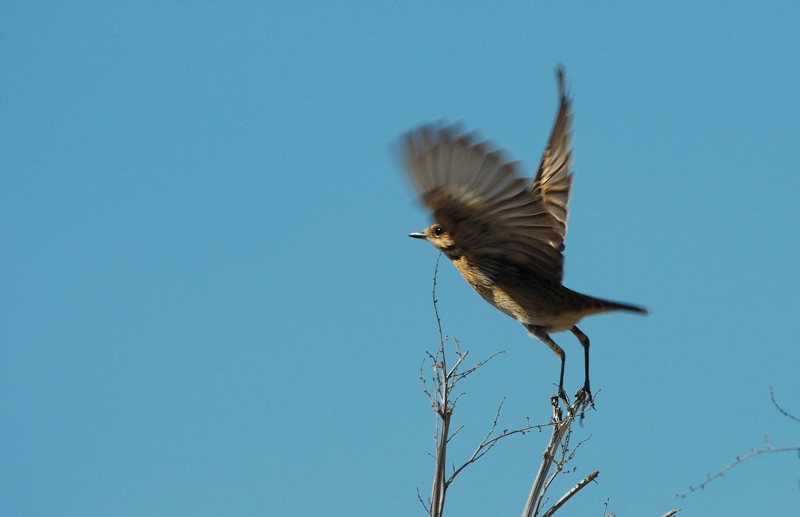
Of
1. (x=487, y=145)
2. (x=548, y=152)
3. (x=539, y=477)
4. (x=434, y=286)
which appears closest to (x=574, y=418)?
(x=539, y=477)

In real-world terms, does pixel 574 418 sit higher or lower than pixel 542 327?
lower

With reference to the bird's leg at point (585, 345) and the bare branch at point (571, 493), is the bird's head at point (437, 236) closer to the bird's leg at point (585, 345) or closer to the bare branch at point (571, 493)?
the bird's leg at point (585, 345)

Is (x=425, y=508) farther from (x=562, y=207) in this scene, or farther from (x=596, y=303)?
(x=562, y=207)

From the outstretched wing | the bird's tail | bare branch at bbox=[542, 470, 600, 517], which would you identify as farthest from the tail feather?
bare branch at bbox=[542, 470, 600, 517]

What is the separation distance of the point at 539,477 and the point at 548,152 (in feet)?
10.1

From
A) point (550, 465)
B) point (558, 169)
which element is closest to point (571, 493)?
point (550, 465)

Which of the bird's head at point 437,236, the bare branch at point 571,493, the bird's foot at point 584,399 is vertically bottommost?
the bare branch at point 571,493

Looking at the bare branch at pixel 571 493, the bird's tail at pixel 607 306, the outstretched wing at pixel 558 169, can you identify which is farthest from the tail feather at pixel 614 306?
the bare branch at pixel 571 493

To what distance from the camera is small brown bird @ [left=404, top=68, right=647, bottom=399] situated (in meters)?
6.40

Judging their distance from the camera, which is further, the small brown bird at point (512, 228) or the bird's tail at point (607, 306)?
the bird's tail at point (607, 306)

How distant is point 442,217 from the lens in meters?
6.92

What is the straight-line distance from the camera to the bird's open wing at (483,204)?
618 centimetres

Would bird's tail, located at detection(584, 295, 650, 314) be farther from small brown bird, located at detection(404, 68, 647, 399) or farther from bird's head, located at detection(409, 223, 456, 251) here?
bird's head, located at detection(409, 223, 456, 251)

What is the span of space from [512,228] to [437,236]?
628 millimetres
